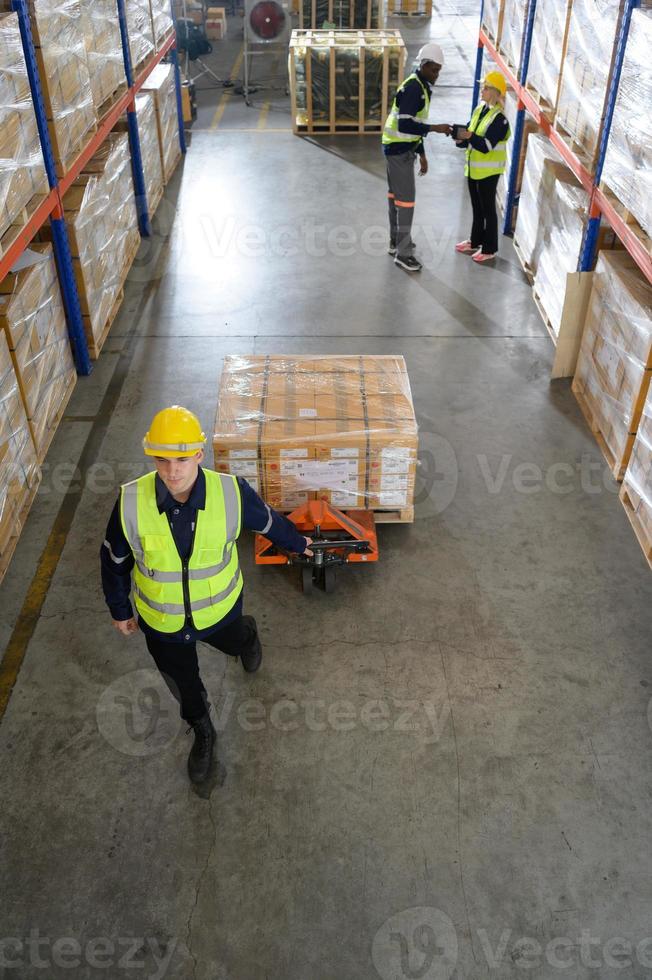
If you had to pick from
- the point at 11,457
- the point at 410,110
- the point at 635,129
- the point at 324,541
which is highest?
the point at 635,129

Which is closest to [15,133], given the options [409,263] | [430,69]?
[430,69]

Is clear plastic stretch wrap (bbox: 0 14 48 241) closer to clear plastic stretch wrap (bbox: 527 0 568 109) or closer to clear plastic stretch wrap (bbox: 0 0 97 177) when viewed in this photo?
clear plastic stretch wrap (bbox: 0 0 97 177)

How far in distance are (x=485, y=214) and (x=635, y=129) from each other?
3.67 m

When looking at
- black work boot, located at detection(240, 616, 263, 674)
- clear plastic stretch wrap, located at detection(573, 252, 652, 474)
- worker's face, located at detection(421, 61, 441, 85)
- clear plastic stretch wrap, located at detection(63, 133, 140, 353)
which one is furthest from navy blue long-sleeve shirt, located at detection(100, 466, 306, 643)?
worker's face, located at detection(421, 61, 441, 85)

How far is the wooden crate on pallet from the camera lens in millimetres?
12781

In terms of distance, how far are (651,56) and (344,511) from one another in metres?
3.46

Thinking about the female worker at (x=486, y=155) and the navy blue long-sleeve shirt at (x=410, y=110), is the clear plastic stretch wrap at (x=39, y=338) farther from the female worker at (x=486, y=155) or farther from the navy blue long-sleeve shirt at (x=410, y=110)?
the female worker at (x=486, y=155)

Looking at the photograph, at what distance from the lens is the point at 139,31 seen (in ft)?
31.7

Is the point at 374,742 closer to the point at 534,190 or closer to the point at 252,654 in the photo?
the point at 252,654

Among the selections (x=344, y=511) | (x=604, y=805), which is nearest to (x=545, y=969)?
(x=604, y=805)

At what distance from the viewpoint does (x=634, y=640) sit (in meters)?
4.89

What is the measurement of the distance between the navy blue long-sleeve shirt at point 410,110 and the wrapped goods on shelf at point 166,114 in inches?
143

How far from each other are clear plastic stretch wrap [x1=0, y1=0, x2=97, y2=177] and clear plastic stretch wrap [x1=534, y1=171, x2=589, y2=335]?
425 cm

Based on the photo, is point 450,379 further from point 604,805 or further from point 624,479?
point 604,805
